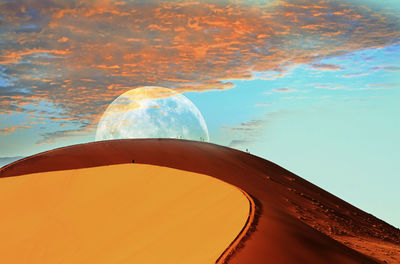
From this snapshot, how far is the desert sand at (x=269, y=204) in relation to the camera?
9.51 m

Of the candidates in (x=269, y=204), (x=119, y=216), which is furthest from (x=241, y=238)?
(x=119, y=216)

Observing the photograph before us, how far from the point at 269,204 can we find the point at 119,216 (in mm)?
6014

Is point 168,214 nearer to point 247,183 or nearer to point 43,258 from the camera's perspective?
point 43,258

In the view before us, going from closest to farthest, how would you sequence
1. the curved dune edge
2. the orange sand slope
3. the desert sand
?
the curved dune edge
the desert sand
the orange sand slope

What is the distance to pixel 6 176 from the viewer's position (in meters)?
20.9

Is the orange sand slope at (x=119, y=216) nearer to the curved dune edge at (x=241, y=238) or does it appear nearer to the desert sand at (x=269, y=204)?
the curved dune edge at (x=241, y=238)

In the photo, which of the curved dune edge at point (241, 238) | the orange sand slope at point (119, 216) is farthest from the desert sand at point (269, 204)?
the orange sand slope at point (119, 216)

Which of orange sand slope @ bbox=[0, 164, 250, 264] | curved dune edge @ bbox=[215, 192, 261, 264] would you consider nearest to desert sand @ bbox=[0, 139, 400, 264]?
A: curved dune edge @ bbox=[215, 192, 261, 264]

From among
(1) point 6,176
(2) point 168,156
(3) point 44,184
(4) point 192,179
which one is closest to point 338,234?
(4) point 192,179

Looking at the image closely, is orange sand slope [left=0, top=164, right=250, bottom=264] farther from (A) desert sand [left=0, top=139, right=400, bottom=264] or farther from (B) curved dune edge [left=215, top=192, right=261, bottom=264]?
(A) desert sand [left=0, top=139, right=400, bottom=264]

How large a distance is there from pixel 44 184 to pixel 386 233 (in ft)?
67.1

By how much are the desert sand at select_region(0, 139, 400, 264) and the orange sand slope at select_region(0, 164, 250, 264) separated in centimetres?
97

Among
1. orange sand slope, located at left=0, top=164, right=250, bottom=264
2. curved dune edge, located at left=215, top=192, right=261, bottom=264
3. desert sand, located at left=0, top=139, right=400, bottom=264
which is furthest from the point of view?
orange sand slope, located at left=0, top=164, right=250, bottom=264

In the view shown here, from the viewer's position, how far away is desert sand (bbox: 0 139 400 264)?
9.51 metres
